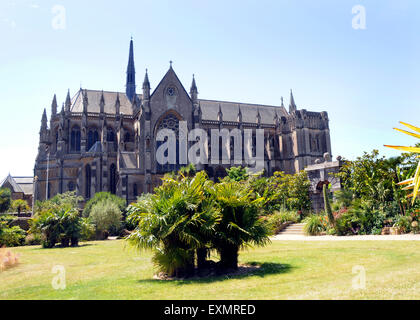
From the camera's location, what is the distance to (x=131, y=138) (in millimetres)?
53000

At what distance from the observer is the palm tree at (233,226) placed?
29.1 ft

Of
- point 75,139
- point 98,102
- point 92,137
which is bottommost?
point 75,139

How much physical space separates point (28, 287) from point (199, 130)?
1662 inches

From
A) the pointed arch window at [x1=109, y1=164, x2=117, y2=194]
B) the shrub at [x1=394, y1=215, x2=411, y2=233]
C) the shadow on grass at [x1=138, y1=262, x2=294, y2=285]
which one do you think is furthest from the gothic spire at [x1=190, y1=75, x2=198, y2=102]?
the shadow on grass at [x1=138, y1=262, x2=294, y2=285]

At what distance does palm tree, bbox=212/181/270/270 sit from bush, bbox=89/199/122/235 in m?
19.3

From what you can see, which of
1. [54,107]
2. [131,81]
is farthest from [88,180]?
[131,81]

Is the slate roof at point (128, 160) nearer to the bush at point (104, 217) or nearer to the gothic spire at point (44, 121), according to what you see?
the gothic spire at point (44, 121)

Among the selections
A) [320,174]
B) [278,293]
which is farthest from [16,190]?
[278,293]

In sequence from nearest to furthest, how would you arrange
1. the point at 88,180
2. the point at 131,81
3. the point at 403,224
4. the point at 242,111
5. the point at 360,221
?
the point at 403,224
the point at 360,221
the point at 88,180
the point at 242,111
the point at 131,81

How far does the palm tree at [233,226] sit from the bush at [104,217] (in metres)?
19.3

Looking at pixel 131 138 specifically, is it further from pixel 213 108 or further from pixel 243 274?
pixel 243 274

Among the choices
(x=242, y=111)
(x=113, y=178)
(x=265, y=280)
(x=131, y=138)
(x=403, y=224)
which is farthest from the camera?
(x=242, y=111)

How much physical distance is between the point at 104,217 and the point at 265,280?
72.2 ft
